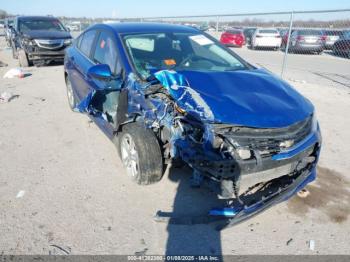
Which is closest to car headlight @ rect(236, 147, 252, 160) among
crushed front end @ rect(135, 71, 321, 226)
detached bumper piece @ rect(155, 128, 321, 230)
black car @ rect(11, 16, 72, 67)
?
crushed front end @ rect(135, 71, 321, 226)

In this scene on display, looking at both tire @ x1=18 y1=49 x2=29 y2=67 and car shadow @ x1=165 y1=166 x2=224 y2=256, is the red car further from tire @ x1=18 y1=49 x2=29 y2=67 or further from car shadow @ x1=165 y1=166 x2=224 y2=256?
car shadow @ x1=165 y1=166 x2=224 y2=256

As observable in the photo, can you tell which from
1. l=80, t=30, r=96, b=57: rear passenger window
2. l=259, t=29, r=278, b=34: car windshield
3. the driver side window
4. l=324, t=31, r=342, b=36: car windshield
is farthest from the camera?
l=259, t=29, r=278, b=34: car windshield

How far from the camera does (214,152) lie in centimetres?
272

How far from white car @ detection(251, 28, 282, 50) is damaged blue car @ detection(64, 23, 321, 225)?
1679 centimetres

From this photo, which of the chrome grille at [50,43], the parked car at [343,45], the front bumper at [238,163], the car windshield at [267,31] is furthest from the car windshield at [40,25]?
the parked car at [343,45]

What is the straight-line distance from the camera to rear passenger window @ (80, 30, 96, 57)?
4988mm

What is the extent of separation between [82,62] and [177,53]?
1765mm

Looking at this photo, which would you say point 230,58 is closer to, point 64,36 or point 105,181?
point 105,181

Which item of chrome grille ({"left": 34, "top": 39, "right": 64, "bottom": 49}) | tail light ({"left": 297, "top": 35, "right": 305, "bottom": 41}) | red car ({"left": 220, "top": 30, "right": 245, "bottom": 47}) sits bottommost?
red car ({"left": 220, "top": 30, "right": 245, "bottom": 47})

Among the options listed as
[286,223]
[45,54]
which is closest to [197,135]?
[286,223]

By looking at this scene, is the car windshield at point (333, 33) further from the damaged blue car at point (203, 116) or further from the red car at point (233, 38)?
the damaged blue car at point (203, 116)

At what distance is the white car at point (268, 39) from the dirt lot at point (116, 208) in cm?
1620

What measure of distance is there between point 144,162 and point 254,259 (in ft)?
4.60

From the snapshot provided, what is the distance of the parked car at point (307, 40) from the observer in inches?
659
